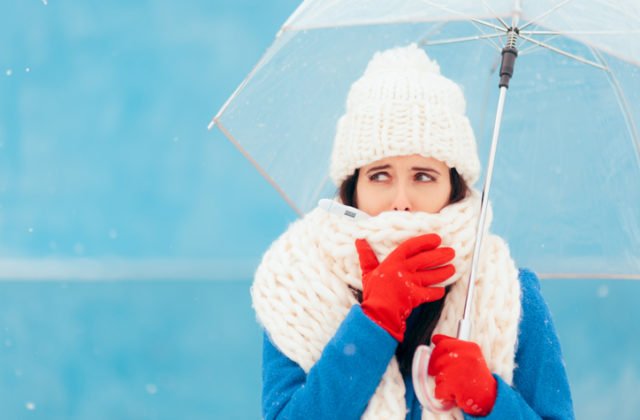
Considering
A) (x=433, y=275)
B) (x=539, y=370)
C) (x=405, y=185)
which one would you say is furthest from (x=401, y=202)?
(x=539, y=370)

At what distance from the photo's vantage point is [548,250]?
184 cm

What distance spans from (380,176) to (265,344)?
41cm

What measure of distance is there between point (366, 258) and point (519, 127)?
2.20ft

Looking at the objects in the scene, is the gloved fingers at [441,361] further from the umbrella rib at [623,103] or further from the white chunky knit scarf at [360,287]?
the umbrella rib at [623,103]

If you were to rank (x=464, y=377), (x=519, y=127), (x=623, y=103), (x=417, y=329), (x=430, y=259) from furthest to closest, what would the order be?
(x=519, y=127)
(x=623, y=103)
(x=417, y=329)
(x=430, y=259)
(x=464, y=377)

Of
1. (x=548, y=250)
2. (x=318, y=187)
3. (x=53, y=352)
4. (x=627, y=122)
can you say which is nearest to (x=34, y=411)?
(x=53, y=352)

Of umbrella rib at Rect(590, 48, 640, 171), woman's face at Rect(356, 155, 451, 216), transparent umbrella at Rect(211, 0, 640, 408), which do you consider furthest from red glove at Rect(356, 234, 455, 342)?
umbrella rib at Rect(590, 48, 640, 171)

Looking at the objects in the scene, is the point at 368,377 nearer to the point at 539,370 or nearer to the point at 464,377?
the point at 464,377

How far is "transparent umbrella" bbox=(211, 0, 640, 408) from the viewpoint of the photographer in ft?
5.77

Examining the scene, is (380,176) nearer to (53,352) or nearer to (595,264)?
(595,264)

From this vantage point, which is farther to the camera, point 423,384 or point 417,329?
point 417,329

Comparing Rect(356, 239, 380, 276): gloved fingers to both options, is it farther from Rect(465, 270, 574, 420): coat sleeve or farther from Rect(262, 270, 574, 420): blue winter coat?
Rect(465, 270, 574, 420): coat sleeve

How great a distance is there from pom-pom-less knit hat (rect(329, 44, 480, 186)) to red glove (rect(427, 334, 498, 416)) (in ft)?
1.26

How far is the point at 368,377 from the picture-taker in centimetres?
132
